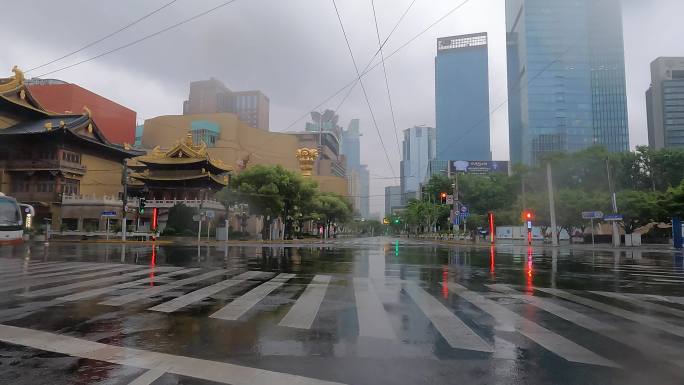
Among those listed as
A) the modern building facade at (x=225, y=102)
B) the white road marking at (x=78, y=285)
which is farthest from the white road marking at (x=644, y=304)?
the modern building facade at (x=225, y=102)

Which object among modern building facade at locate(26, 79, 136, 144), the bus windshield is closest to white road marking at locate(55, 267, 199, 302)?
the bus windshield

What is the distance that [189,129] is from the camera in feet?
311

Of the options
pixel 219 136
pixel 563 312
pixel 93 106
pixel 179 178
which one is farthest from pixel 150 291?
pixel 219 136

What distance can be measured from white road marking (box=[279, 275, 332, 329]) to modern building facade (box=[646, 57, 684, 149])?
88.4 meters

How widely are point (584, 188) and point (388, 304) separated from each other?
53110 mm

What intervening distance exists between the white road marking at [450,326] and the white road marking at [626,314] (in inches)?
120

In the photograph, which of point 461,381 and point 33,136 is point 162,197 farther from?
point 461,381

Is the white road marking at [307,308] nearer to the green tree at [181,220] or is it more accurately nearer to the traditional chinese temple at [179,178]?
the green tree at [181,220]

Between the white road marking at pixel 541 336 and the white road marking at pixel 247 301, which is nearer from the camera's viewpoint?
the white road marking at pixel 541 336

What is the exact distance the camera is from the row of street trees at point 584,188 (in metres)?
44.6

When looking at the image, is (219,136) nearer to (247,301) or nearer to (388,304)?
(247,301)

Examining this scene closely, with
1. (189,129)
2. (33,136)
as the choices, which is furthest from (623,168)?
(189,129)

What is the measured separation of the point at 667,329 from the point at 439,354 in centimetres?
425

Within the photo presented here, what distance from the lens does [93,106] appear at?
258ft
